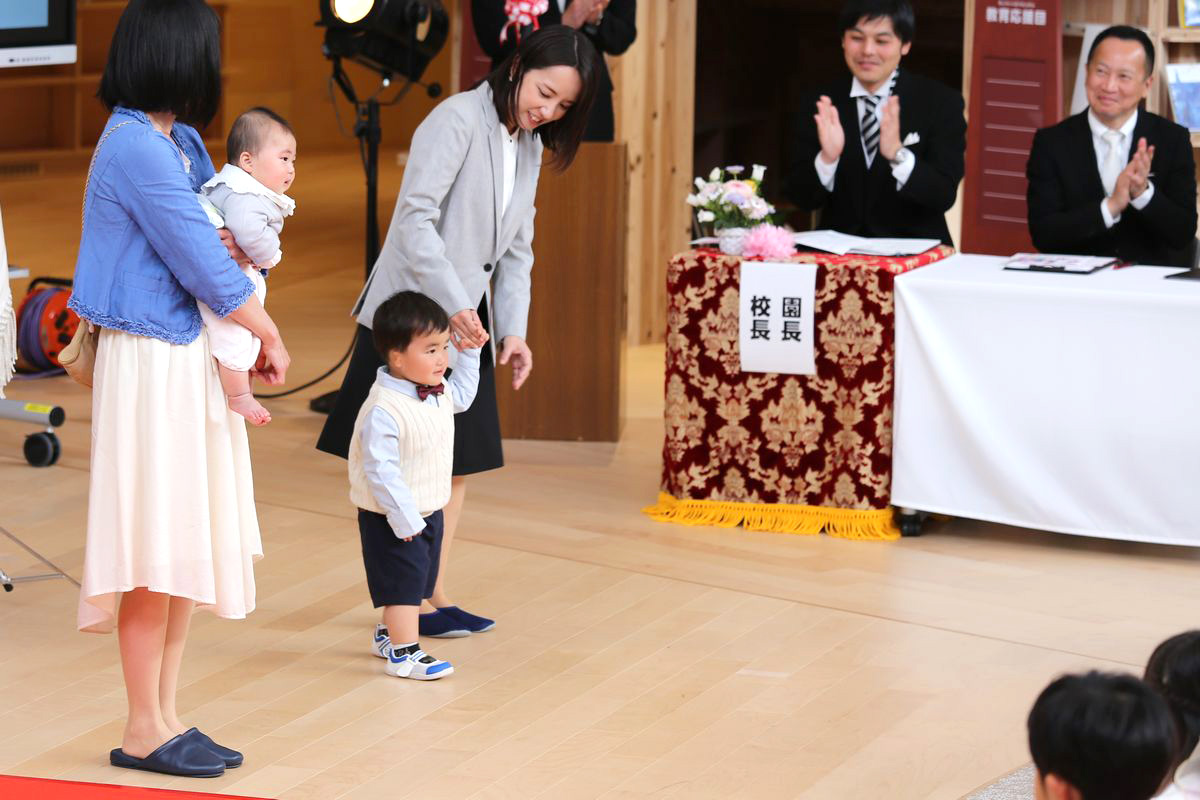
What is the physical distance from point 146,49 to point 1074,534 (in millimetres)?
2718

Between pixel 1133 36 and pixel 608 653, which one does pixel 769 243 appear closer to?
pixel 1133 36

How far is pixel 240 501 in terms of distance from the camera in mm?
2855

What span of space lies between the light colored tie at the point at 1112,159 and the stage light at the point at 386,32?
79.0 inches

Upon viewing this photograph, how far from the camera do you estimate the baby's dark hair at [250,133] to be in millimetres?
2799

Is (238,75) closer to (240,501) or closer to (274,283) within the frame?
(274,283)

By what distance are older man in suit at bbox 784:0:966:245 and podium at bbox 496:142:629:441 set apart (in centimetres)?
70

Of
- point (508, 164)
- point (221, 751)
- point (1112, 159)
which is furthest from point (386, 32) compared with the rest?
point (221, 751)

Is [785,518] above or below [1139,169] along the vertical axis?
below

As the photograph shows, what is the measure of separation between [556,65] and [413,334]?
0.59 metres

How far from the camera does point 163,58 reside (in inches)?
103

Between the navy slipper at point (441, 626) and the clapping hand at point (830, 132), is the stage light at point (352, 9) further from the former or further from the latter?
the navy slipper at point (441, 626)

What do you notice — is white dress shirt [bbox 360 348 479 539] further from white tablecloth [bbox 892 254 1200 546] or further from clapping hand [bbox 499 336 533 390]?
white tablecloth [bbox 892 254 1200 546]

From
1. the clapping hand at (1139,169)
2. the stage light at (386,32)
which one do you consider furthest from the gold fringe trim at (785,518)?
the stage light at (386,32)

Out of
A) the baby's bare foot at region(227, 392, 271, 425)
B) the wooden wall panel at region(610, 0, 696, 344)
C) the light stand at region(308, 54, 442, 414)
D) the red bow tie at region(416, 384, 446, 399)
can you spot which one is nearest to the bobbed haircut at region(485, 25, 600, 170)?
the red bow tie at region(416, 384, 446, 399)
